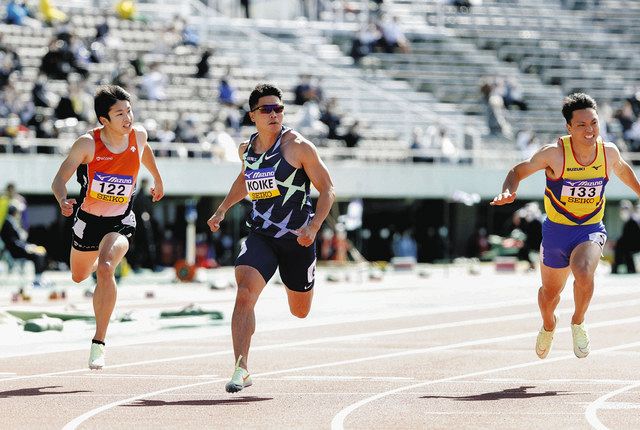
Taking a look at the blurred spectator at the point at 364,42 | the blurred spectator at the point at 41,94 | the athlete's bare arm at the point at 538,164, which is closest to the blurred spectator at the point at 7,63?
the blurred spectator at the point at 41,94

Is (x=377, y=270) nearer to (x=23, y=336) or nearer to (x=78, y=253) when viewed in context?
(x=23, y=336)

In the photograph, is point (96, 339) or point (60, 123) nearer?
point (96, 339)

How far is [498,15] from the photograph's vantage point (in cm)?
5031

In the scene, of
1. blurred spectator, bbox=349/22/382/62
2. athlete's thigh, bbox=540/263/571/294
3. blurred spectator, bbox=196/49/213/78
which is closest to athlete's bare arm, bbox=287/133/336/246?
athlete's thigh, bbox=540/263/571/294

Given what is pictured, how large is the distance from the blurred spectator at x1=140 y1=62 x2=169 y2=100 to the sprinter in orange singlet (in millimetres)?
23681

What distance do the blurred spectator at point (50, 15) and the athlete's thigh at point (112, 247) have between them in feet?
84.9

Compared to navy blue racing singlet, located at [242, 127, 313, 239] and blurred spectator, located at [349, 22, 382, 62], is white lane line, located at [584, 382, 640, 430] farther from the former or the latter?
blurred spectator, located at [349, 22, 382, 62]

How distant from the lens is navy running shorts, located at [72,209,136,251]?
42.9 feet

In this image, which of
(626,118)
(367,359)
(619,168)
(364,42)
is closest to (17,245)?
(367,359)

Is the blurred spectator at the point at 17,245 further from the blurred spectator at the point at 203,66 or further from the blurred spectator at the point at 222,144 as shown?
the blurred spectator at the point at 203,66

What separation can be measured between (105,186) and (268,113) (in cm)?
219

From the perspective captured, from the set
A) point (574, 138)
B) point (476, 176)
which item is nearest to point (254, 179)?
point (574, 138)

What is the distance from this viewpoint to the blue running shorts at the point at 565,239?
1260 cm

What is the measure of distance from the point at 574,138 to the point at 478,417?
140 inches
